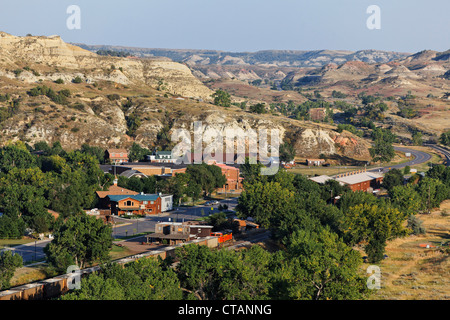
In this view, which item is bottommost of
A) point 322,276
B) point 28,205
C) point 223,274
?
point 223,274

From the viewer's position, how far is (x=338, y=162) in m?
185

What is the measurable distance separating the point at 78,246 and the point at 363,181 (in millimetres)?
87627

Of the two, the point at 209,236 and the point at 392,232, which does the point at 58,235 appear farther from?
the point at 392,232

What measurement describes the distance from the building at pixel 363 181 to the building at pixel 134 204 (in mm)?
47101

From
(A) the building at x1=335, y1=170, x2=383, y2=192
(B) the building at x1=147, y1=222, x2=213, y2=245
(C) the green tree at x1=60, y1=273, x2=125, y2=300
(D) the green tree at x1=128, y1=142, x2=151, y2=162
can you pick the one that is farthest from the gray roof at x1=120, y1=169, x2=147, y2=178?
(C) the green tree at x1=60, y1=273, x2=125, y2=300

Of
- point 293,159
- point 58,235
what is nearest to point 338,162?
point 293,159

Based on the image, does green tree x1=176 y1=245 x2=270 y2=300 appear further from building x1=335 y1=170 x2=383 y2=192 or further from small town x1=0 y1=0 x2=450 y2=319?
building x1=335 y1=170 x2=383 y2=192

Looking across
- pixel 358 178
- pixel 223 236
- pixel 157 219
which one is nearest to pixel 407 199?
pixel 358 178

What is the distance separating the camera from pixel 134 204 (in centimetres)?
10619

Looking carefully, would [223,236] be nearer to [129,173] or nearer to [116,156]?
[129,173]

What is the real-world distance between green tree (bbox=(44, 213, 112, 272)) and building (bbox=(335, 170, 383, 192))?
7495cm

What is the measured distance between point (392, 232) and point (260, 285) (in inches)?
1499

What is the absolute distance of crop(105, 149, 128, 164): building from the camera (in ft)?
546

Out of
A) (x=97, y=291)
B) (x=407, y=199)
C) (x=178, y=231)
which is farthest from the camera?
(x=407, y=199)
